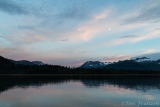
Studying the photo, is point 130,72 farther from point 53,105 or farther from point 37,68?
point 53,105

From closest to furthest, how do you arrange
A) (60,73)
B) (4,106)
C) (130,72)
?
(4,106), (60,73), (130,72)

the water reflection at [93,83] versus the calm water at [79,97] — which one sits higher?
the water reflection at [93,83]

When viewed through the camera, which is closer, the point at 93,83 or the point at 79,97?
the point at 79,97

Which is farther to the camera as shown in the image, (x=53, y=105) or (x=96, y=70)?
(x=96, y=70)

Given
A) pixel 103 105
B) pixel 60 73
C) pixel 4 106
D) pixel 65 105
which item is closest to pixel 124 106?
pixel 103 105

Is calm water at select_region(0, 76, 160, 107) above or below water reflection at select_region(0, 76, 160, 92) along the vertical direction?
below

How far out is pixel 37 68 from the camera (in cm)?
18262

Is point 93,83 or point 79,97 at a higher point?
point 93,83

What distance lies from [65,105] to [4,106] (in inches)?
253

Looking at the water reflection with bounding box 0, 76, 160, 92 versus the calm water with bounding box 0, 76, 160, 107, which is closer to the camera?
the calm water with bounding box 0, 76, 160, 107

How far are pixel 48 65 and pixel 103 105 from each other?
179 m

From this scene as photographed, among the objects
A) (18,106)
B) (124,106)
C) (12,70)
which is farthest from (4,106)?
(12,70)

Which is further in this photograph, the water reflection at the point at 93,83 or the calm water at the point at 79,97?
the water reflection at the point at 93,83

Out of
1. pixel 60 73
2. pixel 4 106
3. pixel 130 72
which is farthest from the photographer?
pixel 130 72
